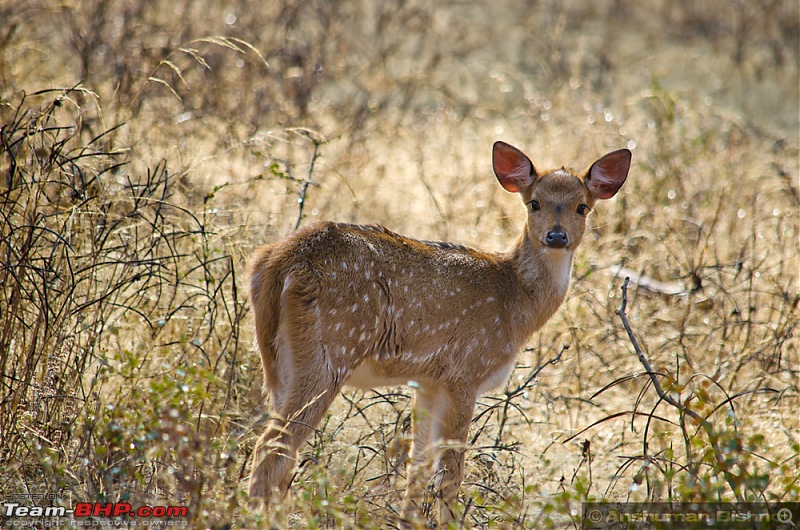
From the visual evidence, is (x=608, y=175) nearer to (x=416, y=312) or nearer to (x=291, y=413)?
A: (x=416, y=312)

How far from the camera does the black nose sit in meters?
5.07

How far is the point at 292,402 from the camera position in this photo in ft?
13.9

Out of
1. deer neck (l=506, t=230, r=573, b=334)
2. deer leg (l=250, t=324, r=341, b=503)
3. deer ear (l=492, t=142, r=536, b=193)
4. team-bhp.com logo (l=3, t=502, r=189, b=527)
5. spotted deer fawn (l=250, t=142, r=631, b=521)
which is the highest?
deer ear (l=492, t=142, r=536, b=193)

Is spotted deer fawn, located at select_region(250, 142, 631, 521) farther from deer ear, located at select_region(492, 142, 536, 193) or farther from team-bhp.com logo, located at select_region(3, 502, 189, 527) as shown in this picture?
team-bhp.com logo, located at select_region(3, 502, 189, 527)

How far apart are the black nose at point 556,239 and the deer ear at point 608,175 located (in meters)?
0.47

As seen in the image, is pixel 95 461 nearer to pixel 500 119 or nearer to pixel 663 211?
pixel 663 211

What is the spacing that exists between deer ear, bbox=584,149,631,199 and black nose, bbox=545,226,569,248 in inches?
18.3

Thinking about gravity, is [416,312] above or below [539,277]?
below

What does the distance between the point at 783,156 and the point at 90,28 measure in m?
6.97

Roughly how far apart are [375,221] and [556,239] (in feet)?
9.86

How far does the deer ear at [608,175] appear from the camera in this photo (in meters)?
→ 5.40

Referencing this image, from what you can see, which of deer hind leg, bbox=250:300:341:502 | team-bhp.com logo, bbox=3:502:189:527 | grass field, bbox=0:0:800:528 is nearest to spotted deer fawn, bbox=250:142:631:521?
deer hind leg, bbox=250:300:341:502

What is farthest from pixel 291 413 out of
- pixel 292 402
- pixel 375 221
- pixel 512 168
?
pixel 375 221

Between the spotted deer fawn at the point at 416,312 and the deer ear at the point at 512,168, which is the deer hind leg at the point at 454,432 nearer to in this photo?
the spotted deer fawn at the point at 416,312
